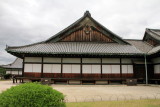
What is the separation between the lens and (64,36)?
78.9 ft

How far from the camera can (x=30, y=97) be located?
4.71 metres

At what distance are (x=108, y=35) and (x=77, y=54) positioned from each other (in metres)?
6.79

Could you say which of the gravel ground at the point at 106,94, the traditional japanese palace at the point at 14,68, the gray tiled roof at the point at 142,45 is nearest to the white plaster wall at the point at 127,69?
the gray tiled roof at the point at 142,45

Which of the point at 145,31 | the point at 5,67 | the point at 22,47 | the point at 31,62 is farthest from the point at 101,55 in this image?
the point at 5,67

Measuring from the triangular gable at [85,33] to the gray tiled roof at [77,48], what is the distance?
757 millimetres

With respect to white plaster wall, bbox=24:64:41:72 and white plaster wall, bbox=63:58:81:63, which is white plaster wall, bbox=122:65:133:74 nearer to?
white plaster wall, bbox=63:58:81:63

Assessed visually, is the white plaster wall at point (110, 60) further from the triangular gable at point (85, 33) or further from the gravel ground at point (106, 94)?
the gravel ground at point (106, 94)

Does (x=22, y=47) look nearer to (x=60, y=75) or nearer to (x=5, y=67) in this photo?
(x=60, y=75)

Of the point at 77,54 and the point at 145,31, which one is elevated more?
the point at 145,31

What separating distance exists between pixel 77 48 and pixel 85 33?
339 cm

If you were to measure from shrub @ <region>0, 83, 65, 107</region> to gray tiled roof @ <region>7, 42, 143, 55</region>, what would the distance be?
50.3 feet

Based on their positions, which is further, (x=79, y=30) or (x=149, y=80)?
(x=79, y=30)

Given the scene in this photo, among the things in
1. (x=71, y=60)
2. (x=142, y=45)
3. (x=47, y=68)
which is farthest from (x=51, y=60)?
(x=142, y=45)

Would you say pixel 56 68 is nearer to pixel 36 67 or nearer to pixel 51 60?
pixel 51 60
